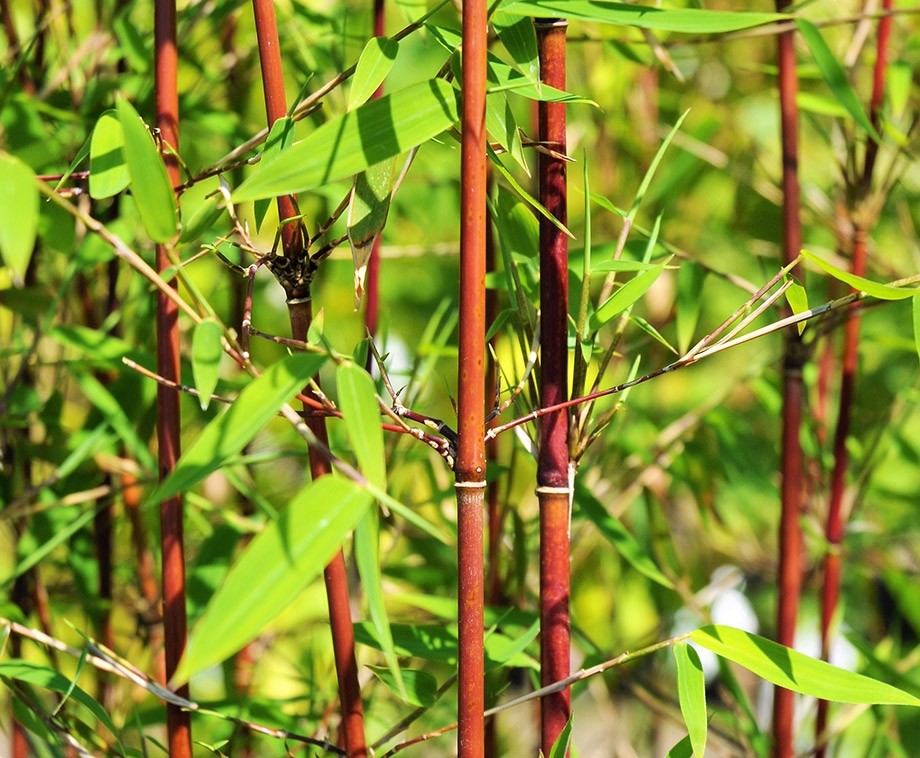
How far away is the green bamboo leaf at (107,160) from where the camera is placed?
1.02 feet

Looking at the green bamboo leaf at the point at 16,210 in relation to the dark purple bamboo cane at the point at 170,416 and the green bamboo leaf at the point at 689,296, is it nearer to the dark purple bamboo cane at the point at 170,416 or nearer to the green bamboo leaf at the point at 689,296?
the dark purple bamboo cane at the point at 170,416

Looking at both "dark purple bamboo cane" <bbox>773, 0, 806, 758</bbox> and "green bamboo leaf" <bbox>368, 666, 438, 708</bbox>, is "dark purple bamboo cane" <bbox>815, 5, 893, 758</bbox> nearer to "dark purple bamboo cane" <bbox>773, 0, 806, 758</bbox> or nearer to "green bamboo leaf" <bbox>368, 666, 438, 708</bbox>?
"dark purple bamboo cane" <bbox>773, 0, 806, 758</bbox>

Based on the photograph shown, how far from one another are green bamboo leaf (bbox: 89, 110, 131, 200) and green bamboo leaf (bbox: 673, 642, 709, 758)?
24 centimetres

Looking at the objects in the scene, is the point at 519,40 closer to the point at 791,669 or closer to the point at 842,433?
the point at 791,669

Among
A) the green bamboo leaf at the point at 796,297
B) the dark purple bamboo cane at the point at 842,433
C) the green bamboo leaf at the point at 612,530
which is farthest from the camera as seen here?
the dark purple bamboo cane at the point at 842,433

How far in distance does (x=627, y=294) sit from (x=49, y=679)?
0.27 metres

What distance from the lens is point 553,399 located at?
1.21 ft

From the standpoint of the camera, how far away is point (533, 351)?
0.36 metres

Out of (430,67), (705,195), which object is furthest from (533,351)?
(705,195)

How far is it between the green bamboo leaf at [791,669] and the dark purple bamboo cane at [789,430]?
0.21 m

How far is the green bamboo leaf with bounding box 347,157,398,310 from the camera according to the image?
318 millimetres

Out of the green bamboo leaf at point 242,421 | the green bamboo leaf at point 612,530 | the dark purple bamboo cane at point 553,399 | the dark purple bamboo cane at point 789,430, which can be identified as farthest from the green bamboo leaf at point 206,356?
the dark purple bamboo cane at point 789,430

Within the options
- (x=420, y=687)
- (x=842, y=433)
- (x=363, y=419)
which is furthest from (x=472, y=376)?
(x=842, y=433)

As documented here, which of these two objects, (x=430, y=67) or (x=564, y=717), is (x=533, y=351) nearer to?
(x=564, y=717)
